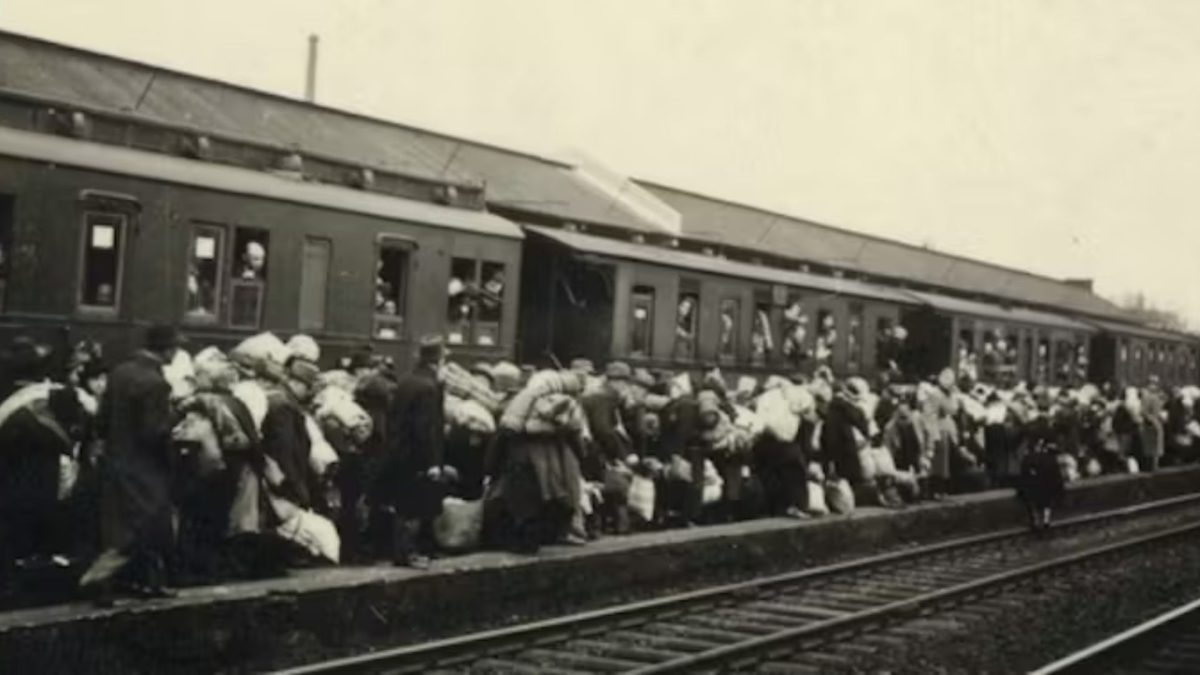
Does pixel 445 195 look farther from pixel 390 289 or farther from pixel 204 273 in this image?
pixel 204 273

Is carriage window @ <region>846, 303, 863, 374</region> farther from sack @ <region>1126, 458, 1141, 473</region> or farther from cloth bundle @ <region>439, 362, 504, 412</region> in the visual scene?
cloth bundle @ <region>439, 362, 504, 412</region>

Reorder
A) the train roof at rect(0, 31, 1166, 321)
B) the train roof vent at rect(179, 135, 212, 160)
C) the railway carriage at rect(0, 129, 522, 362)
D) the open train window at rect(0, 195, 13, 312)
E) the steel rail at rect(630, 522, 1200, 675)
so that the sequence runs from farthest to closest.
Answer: the train roof at rect(0, 31, 1166, 321)
the train roof vent at rect(179, 135, 212, 160)
the railway carriage at rect(0, 129, 522, 362)
the open train window at rect(0, 195, 13, 312)
the steel rail at rect(630, 522, 1200, 675)

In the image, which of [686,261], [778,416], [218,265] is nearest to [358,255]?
[218,265]

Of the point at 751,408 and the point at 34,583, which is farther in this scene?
the point at 751,408

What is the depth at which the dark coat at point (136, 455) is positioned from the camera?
8.55 m

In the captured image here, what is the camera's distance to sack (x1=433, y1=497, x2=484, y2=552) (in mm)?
12242

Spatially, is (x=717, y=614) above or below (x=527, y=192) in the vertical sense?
below

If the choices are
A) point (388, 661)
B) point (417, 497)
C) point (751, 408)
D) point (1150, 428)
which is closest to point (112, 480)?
point (388, 661)

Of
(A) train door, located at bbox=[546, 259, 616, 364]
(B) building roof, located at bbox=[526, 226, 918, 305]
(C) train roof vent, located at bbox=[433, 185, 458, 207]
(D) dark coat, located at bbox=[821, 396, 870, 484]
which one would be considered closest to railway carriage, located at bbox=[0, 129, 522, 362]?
(C) train roof vent, located at bbox=[433, 185, 458, 207]

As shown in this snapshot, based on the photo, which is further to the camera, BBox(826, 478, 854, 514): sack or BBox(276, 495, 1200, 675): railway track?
BBox(826, 478, 854, 514): sack

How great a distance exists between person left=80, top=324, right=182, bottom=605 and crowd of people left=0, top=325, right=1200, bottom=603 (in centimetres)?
1

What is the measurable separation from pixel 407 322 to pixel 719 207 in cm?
2465

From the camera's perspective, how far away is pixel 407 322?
16.8m

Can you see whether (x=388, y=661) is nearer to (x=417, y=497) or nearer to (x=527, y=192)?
(x=417, y=497)
